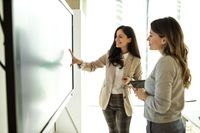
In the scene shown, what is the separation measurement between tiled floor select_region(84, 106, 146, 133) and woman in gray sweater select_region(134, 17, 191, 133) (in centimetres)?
209

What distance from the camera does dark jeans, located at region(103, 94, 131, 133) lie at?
2.38 meters

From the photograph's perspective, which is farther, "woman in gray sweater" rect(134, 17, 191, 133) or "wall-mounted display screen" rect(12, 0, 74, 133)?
"woman in gray sweater" rect(134, 17, 191, 133)

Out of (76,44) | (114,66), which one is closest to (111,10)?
(76,44)

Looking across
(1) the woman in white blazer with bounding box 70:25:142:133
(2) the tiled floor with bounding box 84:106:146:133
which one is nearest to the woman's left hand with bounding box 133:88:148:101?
(1) the woman in white blazer with bounding box 70:25:142:133

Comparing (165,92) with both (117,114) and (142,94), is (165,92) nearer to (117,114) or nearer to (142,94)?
(142,94)

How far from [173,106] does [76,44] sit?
170 cm

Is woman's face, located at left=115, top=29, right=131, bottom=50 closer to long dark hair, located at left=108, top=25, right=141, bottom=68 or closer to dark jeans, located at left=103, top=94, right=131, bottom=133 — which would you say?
long dark hair, located at left=108, top=25, right=141, bottom=68

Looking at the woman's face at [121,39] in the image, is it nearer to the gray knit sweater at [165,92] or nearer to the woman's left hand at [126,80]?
the woman's left hand at [126,80]

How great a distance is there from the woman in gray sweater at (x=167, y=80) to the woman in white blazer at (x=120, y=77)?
77 cm

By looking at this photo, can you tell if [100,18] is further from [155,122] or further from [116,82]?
[155,122]

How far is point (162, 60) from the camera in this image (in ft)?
4.75

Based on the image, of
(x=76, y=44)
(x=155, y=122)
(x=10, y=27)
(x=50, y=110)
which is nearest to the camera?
(x=10, y=27)

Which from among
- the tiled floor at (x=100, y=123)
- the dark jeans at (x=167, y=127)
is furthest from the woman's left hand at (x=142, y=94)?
the tiled floor at (x=100, y=123)

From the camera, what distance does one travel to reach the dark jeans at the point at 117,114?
7.81 feet
